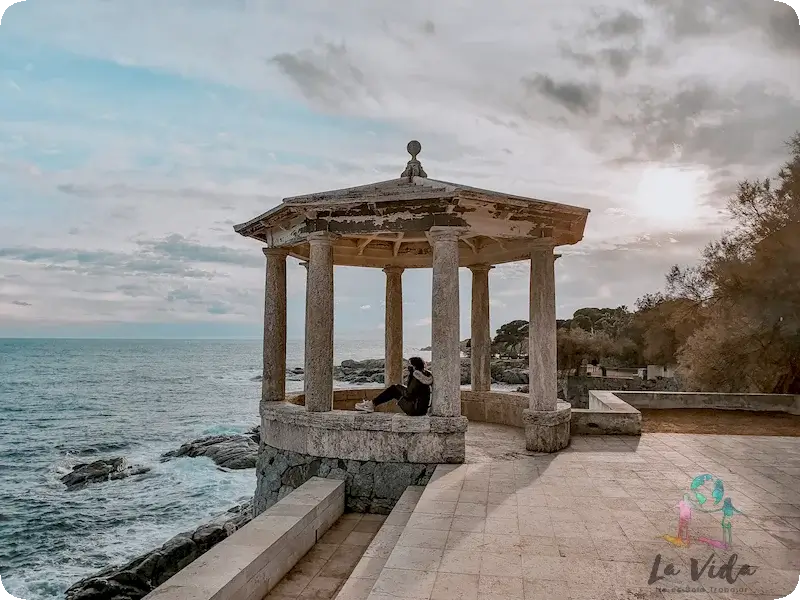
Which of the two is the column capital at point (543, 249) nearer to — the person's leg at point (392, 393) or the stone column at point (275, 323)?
the person's leg at point (392, 393)

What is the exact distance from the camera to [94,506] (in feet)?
77.7

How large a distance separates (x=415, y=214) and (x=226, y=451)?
24.7 metres

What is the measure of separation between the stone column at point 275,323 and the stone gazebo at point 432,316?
0.02 meters

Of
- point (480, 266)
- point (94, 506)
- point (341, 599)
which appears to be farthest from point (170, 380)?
point (341, 599)

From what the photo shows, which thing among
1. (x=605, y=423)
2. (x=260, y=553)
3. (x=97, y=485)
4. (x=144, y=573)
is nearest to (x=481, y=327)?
(x=605, y=423)

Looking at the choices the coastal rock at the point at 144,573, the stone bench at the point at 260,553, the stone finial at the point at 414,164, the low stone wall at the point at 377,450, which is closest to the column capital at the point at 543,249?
the stone finial at the point at 414,164

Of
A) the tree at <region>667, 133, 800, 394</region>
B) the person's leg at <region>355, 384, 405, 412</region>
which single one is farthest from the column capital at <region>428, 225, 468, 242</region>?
the tree at <region>667, 133, 800, 394</region>

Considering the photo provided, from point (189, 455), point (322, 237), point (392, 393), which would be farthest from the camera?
point (189, 455)

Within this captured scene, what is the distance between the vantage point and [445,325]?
360 inches

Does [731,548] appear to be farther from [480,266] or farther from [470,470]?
[480,266]

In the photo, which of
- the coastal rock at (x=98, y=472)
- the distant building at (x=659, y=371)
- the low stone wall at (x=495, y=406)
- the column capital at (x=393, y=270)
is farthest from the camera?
the distant building at (x=659, y=371)

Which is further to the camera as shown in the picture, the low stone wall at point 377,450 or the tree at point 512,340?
the tree at point 512,340

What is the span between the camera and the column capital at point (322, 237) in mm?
9648

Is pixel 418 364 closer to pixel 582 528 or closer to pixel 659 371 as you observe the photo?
pixel 582 528
